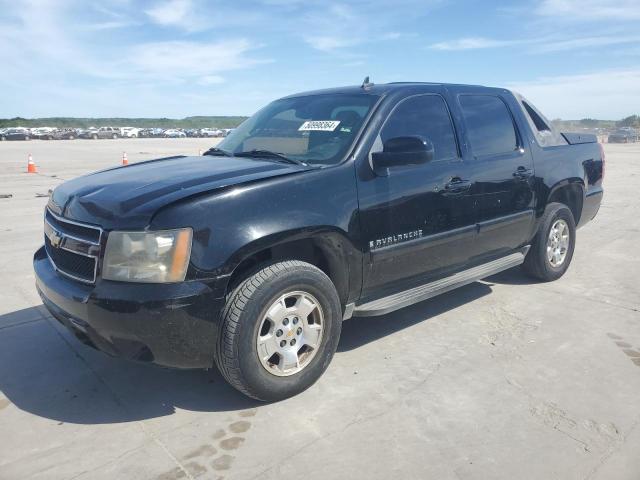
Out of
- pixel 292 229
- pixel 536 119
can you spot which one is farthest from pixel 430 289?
pixel 536 119

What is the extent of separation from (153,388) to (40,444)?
0.72 meters

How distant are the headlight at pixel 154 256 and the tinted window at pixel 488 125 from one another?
2.61 m

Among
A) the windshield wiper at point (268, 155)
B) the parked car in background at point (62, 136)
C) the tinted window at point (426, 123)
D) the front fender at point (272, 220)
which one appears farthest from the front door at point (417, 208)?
the parked car in background at point (62, 136)

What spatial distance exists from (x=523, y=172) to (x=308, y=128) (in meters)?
2.06

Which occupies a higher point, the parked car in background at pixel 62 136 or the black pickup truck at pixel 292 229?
the black pickup truck at pixel 292 229

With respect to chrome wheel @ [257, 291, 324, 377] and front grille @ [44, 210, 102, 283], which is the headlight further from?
chrome wheel @ [257, 291, 324, 377]

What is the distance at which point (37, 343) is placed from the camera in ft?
13.1

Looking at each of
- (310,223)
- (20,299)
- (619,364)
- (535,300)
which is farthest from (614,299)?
(20,299)

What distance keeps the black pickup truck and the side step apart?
0.01 m

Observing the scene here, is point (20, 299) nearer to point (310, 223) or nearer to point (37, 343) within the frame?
point (37, 343)

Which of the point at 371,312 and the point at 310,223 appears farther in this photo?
the point at 371,312

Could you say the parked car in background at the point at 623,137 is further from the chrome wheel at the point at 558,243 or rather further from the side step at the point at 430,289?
the side step at the point at 430,289

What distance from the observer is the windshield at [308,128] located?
3.69 m

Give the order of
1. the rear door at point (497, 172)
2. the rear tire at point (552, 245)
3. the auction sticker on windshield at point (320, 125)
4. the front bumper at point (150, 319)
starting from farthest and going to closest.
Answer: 1. the rear tire at point (552, 245)
2. the rear door at point (497, 172)
3. the auction sticker on windshield at point (320, 125)
4. the front bumper at point (150, 319)
